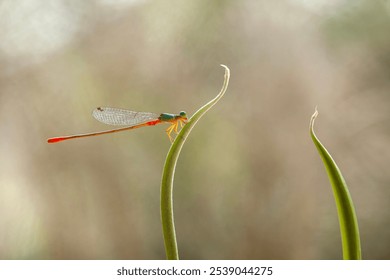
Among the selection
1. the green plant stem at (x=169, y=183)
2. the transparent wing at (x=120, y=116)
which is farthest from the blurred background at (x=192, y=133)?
the green plant stem at (x=169, y=183)

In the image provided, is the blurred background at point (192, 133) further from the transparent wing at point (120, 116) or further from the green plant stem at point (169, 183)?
the green plant stem at point (169, 183)

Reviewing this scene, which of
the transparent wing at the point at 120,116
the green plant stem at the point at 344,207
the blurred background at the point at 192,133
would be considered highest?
the blurred background at the point at 192,133

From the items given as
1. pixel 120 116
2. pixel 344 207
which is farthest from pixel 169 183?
pixel 120 116

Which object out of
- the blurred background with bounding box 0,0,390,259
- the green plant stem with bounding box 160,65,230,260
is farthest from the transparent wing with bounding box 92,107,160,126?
the blurred background with bounding box 0,0,390,259

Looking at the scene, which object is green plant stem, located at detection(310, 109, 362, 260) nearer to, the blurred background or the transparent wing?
the transparent wing

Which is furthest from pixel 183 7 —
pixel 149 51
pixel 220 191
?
pixel 220 191

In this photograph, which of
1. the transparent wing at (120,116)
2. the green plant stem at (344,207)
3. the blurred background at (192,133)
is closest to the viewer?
the green plant stem at (344,207)
